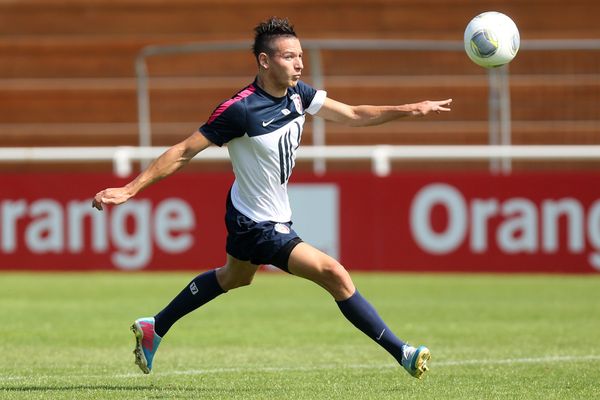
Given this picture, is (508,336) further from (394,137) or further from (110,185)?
(394,137)

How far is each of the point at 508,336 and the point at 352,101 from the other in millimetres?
10221

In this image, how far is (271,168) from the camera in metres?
7.96

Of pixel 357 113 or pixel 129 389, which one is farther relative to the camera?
pixel 357 113

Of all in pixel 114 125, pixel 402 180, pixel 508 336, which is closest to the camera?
pixel 508 336

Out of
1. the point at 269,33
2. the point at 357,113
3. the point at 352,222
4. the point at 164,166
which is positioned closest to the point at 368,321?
the point at 357,113

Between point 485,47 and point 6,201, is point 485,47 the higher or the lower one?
the higher one

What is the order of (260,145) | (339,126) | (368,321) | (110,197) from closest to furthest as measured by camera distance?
(110,197) < (368,321) < (260,145) < (339,126)

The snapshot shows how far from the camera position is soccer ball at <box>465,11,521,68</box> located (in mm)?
8430

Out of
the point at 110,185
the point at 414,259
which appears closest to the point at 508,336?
the point at 414,259

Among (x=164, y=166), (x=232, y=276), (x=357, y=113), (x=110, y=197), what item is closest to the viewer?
(x=110, y=197)

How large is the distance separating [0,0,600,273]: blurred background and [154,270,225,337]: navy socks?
8.41 m

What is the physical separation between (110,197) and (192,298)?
1325 millimetres

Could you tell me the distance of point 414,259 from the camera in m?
16.7

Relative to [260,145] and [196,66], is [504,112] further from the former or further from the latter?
[260,145]
